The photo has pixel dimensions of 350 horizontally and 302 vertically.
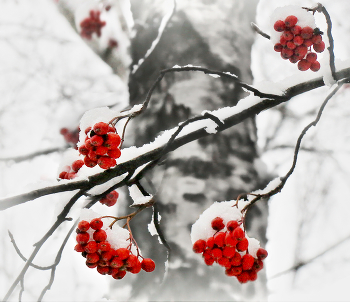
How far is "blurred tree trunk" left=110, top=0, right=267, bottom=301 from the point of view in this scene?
3.64ft

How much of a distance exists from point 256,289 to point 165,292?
0.32 meters

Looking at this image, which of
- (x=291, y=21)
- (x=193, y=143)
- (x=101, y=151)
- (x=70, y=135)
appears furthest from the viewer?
(x=70, y=135)

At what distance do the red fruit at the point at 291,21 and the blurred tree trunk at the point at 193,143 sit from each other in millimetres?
449

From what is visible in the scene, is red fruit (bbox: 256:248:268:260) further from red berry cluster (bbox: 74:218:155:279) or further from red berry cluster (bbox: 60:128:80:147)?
red berry cluster (bbox: 60:128:80:147)

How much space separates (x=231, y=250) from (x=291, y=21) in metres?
0.71

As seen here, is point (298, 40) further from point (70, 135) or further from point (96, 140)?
point (70, 135)

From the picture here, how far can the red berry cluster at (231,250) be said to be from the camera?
830mm

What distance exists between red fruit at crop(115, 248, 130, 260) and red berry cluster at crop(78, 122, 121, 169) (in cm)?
24

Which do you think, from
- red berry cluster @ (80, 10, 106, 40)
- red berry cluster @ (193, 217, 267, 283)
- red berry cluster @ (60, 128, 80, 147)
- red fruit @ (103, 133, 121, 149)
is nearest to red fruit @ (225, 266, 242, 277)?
red berry cluster @ (193, 217, 267, 283)

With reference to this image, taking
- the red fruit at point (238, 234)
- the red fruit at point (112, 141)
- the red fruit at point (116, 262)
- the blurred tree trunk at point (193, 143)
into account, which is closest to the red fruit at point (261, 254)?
the red fruit at point (238, 234)

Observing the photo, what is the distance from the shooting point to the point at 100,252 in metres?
0.88

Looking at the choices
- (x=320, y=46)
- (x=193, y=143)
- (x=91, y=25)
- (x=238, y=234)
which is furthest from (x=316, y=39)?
(x=91, y=25)

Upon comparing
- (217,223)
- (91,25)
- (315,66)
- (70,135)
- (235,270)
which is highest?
(91,25)

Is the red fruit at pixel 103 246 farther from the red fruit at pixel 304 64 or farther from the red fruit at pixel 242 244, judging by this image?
the red fruit at pixel 304 64
